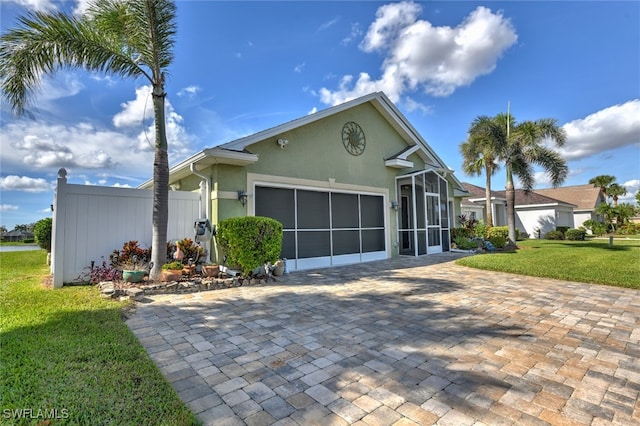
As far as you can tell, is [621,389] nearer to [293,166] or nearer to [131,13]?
[293,166]

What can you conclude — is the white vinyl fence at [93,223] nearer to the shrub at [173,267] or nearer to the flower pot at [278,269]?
the shrub at [173,267]

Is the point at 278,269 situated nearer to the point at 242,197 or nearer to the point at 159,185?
the point at 242,197

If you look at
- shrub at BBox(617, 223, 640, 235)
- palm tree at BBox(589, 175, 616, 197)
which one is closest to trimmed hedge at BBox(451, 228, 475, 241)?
shrub at BBox(617, 223, 640, 235)

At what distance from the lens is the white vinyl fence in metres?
7.12

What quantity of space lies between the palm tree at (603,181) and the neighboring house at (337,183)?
114 ft

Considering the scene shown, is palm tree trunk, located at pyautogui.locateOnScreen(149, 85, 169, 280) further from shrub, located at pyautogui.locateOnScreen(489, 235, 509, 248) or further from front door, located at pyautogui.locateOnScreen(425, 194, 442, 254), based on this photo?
shrub, located at pyautogui.locateOnScreen(489, 235, 509, 248)

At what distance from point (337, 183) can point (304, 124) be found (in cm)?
245

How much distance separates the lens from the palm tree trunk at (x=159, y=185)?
23.7 feet

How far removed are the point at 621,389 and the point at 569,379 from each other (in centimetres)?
38

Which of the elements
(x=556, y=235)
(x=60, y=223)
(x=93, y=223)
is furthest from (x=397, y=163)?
(x=556, y=235)

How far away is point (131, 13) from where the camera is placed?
6.99 m

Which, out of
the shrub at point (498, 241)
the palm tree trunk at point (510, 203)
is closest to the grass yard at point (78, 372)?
the shrub at point (498, 241)

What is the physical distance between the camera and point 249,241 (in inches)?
289
